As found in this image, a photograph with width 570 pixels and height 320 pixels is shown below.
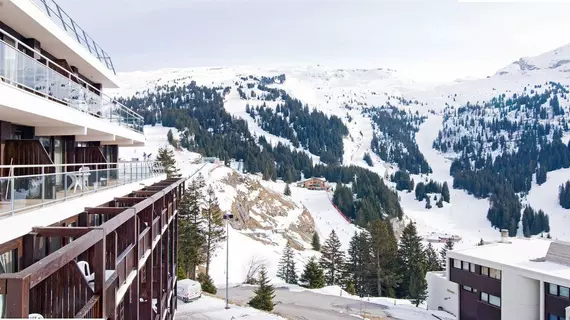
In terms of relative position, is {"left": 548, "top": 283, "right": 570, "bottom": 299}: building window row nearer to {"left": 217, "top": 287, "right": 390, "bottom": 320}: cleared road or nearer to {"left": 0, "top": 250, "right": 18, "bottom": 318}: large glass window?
{"left": 217, "top": 287, "right": 390, "bottom": 320}: cleared road

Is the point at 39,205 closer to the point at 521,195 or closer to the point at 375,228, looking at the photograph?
the point at 375,228

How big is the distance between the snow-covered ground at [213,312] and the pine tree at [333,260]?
87.4 feet

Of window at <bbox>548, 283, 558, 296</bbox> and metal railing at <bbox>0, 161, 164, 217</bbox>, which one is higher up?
metal railing at <bbox>0, 161, 164, 217</bbox>

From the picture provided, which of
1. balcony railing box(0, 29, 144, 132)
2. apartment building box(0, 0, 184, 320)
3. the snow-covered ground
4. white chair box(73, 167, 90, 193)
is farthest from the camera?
the snow-covered ground

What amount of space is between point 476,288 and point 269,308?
14.8 meters

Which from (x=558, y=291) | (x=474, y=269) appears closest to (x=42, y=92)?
(x=558, y=291)

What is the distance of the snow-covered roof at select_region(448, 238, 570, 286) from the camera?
73.7ft

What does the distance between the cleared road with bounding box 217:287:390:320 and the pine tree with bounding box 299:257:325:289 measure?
5584 millimetres

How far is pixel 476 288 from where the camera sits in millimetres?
27266

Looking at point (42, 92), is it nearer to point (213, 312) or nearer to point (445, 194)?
point (213, 312)

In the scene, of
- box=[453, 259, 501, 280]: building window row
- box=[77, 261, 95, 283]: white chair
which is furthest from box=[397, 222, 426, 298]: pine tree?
box=[77, 261, 95, 283]: white chair

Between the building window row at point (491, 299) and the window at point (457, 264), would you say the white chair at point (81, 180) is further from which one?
the window at point (457, 264)

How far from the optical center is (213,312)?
27.9 m

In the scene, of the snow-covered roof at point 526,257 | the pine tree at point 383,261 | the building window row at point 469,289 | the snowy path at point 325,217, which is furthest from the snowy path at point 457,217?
the building window row at point 469,289
